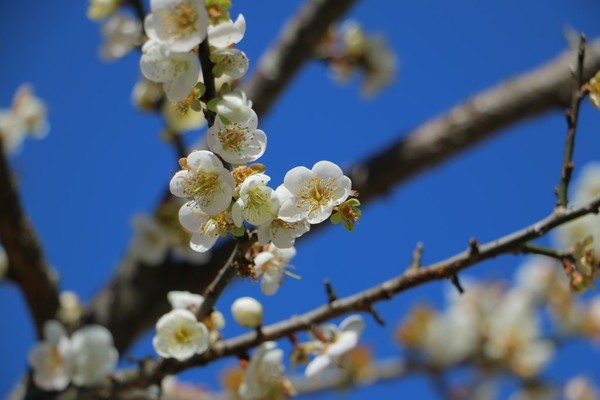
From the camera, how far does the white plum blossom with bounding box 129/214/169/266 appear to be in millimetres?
1997

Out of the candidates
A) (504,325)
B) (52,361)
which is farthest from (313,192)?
(504,325)

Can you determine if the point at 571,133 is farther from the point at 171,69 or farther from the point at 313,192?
the point at 171,69

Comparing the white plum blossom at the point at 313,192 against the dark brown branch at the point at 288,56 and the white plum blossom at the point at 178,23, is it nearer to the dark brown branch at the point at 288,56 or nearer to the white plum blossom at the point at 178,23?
the white plum blossom at the point at 178,23

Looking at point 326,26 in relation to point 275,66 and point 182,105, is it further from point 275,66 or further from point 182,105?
point 182,105

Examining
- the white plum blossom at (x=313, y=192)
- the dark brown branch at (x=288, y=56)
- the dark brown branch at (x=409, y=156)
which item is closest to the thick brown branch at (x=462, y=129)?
the dark brown branch at (x=409, y=156)

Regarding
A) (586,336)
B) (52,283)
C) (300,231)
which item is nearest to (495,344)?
(586,336)

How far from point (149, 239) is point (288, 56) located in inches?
34.6

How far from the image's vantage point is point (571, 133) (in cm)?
92

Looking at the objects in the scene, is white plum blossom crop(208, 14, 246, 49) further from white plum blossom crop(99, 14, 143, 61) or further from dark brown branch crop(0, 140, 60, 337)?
dark brown branch crop(0, 140, 60, 337)

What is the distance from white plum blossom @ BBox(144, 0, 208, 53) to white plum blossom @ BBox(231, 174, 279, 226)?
0.64 ft

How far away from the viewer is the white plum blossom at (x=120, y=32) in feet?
5.66

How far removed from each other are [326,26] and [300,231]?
1652 millimetres

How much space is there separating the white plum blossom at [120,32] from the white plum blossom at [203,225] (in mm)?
1064

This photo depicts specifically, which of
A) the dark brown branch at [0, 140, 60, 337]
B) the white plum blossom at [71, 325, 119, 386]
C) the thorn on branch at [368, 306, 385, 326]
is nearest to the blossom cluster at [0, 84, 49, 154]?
the dark brown branch at [0, 140, 60, 337]
